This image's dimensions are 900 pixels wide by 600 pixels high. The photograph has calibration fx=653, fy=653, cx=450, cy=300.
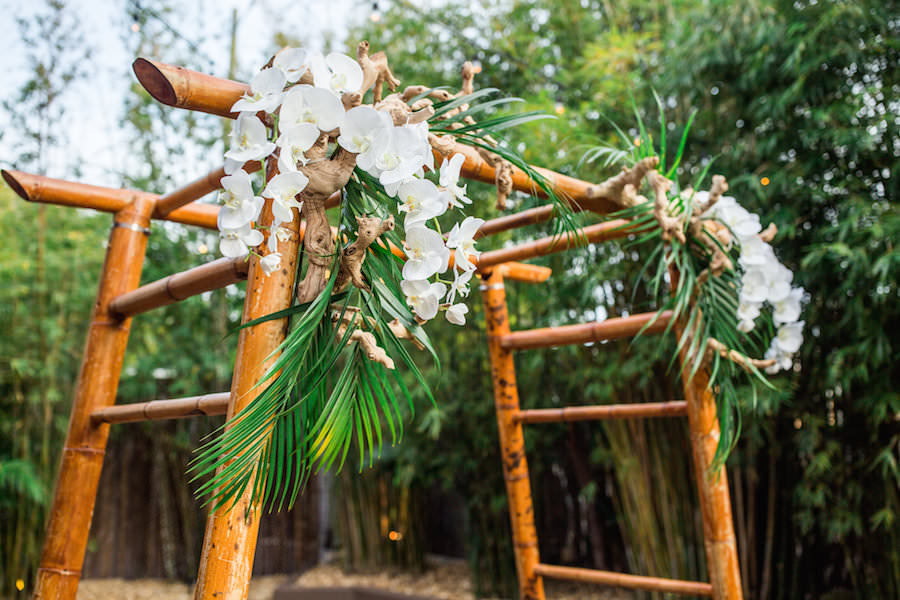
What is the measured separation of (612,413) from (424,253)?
1143 millimetres

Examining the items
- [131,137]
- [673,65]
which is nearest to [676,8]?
[673,65]

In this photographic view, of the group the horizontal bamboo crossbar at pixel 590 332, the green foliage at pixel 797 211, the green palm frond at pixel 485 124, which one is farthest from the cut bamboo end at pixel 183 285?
the green foliage at pixel 797 211

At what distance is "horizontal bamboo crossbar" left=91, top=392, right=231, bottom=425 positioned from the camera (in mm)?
982

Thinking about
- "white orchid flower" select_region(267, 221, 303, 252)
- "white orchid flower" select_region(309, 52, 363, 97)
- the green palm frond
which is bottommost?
"white orchid flower" select_region(267, 221, 303, 252)

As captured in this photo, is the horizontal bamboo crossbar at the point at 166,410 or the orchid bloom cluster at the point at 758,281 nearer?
the horizontal bamboo crossbar at the point at 166,410

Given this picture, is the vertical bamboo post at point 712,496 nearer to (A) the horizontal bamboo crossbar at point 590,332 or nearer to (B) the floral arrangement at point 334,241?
(A) the horizontal bamboo crossbar at point 590,332

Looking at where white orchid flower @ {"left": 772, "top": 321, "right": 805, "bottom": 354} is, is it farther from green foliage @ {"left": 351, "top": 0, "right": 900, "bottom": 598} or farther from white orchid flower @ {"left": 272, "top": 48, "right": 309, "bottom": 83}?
white orchid flower @ {"left": 272, "top": 48, "right": 309, "bottom": 83}

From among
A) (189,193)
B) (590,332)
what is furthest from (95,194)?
(590,332)

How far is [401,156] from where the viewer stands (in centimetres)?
74

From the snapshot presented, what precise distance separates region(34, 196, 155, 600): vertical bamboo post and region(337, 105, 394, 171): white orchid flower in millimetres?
810

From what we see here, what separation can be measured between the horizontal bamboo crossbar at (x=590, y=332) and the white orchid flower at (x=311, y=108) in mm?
955

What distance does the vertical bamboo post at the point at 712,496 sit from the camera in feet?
4.65

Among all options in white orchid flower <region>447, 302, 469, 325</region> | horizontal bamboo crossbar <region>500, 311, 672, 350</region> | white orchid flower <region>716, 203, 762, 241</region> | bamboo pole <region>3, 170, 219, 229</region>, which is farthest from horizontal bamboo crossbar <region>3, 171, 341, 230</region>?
white orchid flower <region>716, 203, 762, 241</region>

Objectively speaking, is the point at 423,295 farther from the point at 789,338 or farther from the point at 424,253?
the point at 789,338
